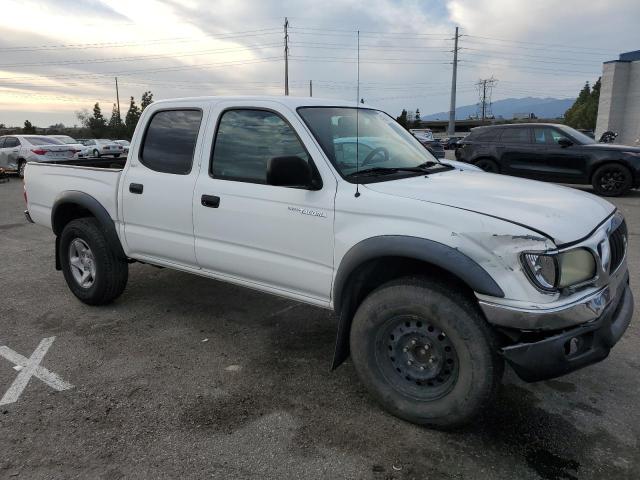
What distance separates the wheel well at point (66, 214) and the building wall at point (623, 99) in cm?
3558

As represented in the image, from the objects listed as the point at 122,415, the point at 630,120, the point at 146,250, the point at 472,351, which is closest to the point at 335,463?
the point at 472,351

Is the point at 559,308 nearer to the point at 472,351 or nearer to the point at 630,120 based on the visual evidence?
the point at 472,351

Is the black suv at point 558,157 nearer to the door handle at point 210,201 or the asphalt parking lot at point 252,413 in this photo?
the asphalt parking lot at point 252,413

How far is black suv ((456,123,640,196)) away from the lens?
11.3m

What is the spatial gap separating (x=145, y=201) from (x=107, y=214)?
1.88 ft

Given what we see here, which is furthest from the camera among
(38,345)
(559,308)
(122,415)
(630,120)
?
(630,120)

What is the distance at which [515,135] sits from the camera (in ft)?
40.5

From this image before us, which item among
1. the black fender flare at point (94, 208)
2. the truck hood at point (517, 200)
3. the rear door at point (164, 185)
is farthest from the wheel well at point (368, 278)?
the black fender flare at point (94, 208)

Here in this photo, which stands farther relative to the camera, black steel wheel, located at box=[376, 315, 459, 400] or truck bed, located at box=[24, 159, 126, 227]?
truck bed, located at box=[24, 159, 126, 227]

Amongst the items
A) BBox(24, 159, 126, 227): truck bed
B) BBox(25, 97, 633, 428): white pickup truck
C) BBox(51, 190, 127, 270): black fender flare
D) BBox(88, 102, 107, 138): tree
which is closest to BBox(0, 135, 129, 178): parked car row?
BBox(24, 159, 126, 227): truck bed

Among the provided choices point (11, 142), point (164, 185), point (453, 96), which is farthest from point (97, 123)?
point (164, 185)

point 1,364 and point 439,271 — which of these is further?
point 1,364

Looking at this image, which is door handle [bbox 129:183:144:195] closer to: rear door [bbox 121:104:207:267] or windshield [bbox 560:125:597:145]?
rear door [bbox 121:104:207:267]

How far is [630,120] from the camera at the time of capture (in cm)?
3309
